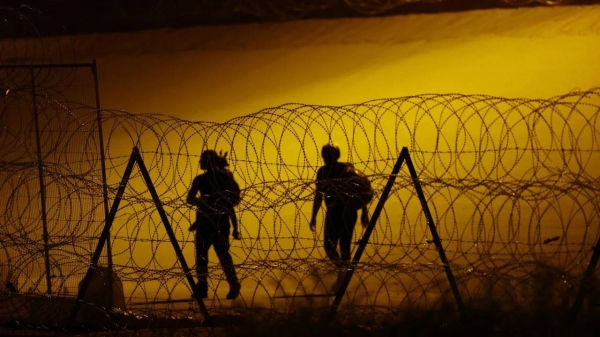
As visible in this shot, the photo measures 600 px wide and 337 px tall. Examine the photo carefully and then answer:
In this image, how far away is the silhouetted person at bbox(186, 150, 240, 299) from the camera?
542 centimetres

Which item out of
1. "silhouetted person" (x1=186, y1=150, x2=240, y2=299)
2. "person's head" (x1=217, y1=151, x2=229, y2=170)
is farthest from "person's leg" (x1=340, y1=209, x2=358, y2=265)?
"person's head" (x1=217, y1=151, x2=229, y2=170)

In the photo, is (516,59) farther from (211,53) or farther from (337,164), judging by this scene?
(337,164)

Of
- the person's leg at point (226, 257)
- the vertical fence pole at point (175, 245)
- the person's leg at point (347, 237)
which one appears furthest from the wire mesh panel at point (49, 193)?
the person's leg at point (347, 237)

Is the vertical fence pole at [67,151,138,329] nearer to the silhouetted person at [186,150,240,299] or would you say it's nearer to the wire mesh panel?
the wire mesh panel

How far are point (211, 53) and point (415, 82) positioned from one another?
122 inches

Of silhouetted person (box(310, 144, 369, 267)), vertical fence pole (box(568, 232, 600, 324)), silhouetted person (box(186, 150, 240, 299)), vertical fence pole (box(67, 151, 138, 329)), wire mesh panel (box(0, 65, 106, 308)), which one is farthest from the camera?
silhouetted person (box(310, 144, 369, 267))

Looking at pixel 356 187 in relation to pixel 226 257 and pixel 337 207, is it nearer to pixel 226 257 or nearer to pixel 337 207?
pixel 337 207

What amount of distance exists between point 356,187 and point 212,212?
3.24ft

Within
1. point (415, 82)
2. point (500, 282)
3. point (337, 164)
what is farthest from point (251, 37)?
point (500, 282)

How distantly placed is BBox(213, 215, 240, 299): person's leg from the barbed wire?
89 mm

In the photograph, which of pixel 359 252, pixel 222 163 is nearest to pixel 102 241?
pixel 222 163

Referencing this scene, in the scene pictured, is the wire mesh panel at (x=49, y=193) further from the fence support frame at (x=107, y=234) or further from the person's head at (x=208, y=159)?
the person's head at (x=208, y=159)

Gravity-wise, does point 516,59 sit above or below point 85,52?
below

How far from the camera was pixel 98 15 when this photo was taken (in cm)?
1284
